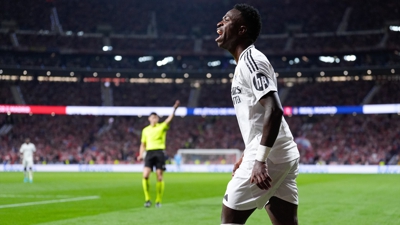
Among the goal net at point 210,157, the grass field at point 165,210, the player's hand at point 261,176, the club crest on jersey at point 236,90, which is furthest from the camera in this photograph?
the goal net at point 210,157

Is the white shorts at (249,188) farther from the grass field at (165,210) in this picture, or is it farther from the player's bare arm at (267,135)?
the grass field at (165,210)

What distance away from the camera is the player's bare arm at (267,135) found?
4.28 metres

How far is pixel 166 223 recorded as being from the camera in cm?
1058

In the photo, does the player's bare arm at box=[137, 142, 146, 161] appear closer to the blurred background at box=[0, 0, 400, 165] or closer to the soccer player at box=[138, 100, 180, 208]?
the soccer player at box=[138, 100, 180, 208]

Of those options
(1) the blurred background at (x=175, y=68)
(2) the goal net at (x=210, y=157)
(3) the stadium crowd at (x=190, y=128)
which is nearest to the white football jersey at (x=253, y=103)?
(2) the goal net at (x=210, y=157)

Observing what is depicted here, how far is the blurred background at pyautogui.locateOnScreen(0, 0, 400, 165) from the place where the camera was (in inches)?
2082

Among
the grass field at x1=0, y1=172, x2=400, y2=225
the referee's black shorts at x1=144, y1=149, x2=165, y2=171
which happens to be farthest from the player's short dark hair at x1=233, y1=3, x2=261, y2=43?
the referee's black shorts at x1=144, y1=149, x2=165, y2=171

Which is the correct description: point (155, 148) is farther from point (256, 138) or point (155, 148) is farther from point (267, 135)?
point (267, 135)

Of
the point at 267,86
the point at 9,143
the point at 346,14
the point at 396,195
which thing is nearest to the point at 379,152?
the point at 346,14

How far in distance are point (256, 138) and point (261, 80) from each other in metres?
0.51

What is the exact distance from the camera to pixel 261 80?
438cm

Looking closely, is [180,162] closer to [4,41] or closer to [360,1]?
[4,41]

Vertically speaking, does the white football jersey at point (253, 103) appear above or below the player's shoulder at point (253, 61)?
below

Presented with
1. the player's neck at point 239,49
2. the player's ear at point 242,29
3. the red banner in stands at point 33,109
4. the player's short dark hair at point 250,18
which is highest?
the red banner in stands at point 33,109
